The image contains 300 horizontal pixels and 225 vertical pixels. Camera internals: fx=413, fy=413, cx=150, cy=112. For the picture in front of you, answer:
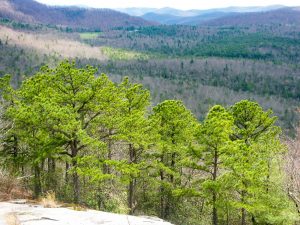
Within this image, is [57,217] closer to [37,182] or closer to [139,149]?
[37,182]

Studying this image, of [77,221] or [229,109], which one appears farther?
[229,109]

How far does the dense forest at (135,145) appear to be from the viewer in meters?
20.1

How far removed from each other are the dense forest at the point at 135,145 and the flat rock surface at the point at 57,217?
19.5ft

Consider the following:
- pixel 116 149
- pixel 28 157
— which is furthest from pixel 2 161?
pixel 116 149

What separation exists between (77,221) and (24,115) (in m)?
8.32

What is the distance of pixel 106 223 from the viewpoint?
1160 centimetres

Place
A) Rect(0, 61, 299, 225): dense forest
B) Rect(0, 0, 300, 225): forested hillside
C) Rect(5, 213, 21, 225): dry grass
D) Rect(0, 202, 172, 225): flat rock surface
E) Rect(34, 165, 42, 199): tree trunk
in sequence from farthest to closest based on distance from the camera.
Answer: Rect(34, 165, 42, 199): tree trunk < Rect(0, 0, 300, 225): forested hillside < Rect(0, 61, 299, 225): dense forest < Rect(0, 202, 172, 225): flat rock surface < Rect(5, 213, 21, 225): dry grass

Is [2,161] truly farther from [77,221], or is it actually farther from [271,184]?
[271,184]

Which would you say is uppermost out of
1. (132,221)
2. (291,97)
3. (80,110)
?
(80,110)

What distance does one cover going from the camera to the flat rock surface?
11422mm

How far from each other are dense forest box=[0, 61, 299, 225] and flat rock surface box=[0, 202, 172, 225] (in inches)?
235

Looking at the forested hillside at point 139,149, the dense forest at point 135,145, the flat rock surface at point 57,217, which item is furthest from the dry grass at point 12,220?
the dense forest at point 135,145

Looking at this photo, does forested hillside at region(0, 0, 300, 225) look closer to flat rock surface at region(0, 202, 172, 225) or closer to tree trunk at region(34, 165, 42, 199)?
tree trunk at region(34, 165, 42, 199)

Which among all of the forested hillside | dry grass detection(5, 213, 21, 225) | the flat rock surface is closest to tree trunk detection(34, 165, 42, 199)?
the forested hillside
